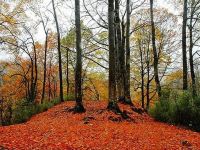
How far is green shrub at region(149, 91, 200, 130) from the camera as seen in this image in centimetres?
1286

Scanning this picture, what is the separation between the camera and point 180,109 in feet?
44.1

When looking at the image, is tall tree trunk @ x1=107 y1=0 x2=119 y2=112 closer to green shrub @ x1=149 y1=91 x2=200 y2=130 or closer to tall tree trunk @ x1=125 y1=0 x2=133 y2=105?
green shrub @ x1=149 y1=91 x2=200 y2=130

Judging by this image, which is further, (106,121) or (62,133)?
(106,121)

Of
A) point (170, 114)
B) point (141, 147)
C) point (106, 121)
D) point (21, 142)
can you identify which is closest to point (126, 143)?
point (141, 147)

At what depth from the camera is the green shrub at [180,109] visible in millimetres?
12859

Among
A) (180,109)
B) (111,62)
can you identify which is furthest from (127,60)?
(180,109)

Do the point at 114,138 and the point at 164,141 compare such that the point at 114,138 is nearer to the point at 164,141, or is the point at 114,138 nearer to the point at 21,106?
the point at 164,141

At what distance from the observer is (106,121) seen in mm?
13578

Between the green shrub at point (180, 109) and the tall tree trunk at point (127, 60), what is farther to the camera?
the tall tree trunk at point (127, 60)

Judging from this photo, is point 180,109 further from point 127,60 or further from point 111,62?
point 127,60

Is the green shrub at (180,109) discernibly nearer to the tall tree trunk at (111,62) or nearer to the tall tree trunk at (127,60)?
the tall tree trunk at (111,62)

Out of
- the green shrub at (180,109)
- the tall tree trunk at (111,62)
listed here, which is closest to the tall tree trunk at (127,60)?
the green shrub at (180,109)

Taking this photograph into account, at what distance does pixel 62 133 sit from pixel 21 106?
13.9 meters

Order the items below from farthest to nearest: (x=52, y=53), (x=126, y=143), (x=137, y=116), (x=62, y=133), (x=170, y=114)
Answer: (x=52, y=53), (x=137, y=116), (x=170, y=114), (x=62, y=133), (x=126, y=143)
